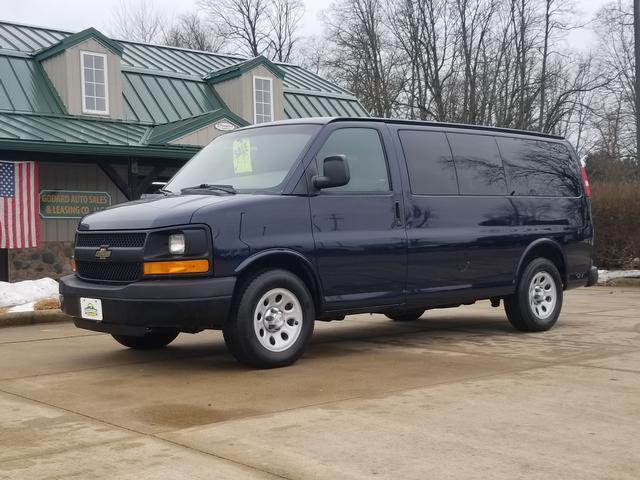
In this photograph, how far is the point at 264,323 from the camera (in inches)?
251

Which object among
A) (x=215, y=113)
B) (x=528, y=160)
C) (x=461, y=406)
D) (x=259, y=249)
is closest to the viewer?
(x=461, y=406)

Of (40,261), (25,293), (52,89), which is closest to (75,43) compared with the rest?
(52,89)

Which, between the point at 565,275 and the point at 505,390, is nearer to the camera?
the point at 505,390

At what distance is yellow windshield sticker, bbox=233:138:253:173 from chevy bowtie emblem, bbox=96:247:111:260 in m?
1.38

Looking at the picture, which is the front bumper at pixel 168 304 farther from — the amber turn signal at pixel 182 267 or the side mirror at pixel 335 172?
the side mirror at pixel 335 172

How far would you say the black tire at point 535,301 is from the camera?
840 cm

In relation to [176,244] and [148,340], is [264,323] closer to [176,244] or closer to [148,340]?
[176,244]

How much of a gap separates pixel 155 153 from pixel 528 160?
33.1 ft

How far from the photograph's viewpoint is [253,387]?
226 inches

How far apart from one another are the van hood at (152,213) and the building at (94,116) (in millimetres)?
9296

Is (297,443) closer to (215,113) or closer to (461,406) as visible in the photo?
(461,406)

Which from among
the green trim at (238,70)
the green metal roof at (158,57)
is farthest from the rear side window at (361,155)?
the green trim at (238,70)

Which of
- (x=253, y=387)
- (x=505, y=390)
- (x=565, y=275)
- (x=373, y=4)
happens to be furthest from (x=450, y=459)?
(x=373, y=4)

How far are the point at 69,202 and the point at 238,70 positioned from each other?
5703 millimetres
